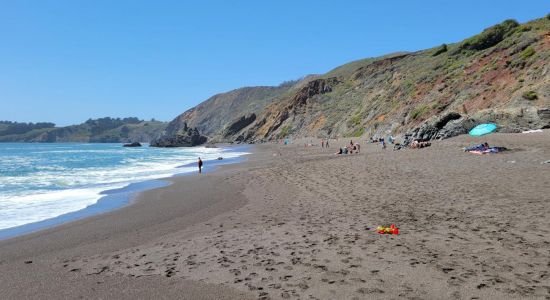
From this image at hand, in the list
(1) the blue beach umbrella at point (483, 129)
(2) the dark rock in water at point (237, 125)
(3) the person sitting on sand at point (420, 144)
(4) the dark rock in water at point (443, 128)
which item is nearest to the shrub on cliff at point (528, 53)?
(4) the dark rock in water at point (443, 128)

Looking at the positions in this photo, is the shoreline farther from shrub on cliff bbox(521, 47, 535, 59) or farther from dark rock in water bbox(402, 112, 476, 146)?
shrub on cliff bbox(521, 47, 535, 59)

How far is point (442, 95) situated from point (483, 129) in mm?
19364

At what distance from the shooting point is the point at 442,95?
4600 centimetres

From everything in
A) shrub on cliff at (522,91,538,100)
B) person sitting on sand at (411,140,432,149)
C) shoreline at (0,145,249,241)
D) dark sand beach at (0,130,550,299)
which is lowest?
shoreline at (0,145,249,241)

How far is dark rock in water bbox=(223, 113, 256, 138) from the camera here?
11550 cm

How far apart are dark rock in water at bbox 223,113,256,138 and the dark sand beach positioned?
10234 cm

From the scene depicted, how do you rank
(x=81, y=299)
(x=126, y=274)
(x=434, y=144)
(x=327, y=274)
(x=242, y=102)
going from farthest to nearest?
(x=242, y=102) → (x=434, y=144) → (x=126, y=274) → (x=327, y=274) → (x=81, y=299)

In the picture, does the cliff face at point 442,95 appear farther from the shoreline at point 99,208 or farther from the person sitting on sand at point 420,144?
the shoreline at point 99,208

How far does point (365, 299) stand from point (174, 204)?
937 cm

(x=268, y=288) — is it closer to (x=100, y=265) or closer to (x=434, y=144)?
(x=100, y=265)

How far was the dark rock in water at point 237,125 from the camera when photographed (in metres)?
116

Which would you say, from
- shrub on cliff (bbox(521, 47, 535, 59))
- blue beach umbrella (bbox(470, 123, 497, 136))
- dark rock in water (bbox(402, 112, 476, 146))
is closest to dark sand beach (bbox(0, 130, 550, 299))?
blue beach umbrella (bbox(470, 123, 497, 136))

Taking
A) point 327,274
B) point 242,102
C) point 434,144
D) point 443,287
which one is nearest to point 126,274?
point 327,274

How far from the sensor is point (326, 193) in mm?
13000
